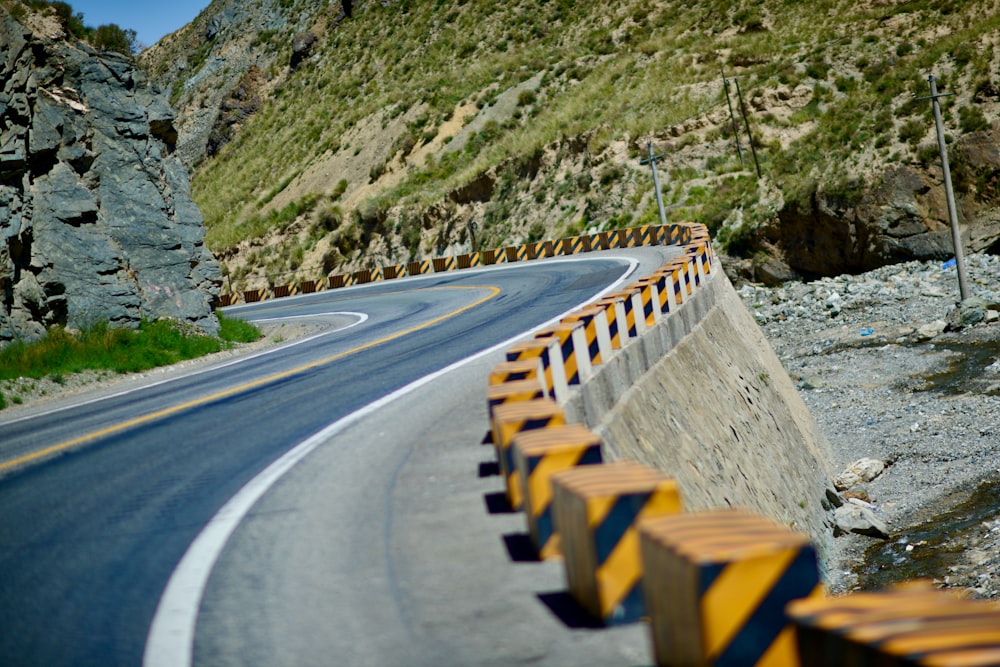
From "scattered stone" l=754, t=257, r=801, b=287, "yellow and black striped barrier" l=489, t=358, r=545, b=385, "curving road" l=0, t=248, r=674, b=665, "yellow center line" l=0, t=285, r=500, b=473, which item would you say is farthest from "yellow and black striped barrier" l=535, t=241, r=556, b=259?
"yellow and black striped barrier" l=489, t=358, r=545, b=385

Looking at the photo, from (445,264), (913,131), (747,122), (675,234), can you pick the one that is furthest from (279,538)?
(747,122)

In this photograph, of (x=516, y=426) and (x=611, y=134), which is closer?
(x=516, y=426)

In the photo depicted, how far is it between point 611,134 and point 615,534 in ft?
161

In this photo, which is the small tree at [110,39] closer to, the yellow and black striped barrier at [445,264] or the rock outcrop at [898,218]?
the yellow and black striped barrier at [445,264]

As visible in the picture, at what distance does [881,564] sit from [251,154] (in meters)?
75.8

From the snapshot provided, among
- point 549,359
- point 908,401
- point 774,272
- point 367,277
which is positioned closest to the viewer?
point 549,359

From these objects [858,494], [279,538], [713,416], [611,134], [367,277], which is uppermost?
[611,134]

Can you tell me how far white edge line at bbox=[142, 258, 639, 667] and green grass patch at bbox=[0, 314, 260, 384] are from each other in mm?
9970

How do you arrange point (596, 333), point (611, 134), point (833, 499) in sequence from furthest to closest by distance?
1. point (611, 134)
2. point (833, 499)
3. point (596, 333)

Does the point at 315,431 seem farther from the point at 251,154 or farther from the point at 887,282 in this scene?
the point at 251,154

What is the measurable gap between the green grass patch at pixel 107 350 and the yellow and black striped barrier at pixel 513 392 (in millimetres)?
12322

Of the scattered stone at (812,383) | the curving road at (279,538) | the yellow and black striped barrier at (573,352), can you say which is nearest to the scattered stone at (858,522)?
the curving road at (279,538)

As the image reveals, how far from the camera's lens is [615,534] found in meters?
4.13

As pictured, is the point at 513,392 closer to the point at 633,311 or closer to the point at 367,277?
the point at 633,311
